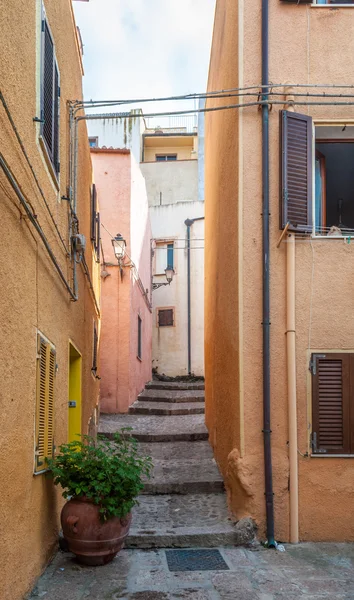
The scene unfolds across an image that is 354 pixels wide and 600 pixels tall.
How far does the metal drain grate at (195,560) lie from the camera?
275 inches

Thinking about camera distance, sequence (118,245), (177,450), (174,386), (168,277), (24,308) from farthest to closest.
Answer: (168,277) < (174,386) < (118,245) < (177,450) < (24,308)

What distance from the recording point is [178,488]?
383 inches

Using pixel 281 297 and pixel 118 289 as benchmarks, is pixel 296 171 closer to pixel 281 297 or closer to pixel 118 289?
pixel 281 297

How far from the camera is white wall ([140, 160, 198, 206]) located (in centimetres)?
2894

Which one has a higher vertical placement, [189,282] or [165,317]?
[189,282]

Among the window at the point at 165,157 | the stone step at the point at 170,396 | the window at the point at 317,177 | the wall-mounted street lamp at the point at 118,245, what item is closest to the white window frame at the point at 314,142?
the window at the point at 317,177

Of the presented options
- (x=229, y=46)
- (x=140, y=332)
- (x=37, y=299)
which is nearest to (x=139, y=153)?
(x=140, y=332)

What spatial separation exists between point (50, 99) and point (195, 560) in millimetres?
5012

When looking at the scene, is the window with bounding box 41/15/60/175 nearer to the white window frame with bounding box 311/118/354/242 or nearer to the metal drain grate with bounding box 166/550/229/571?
the white window frame with bounding box 311/118/354/242

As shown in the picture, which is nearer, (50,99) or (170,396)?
(50,99)

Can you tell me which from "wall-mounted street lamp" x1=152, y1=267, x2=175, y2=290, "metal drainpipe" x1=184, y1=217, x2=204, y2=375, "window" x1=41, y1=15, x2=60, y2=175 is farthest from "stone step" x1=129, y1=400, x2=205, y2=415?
"window" x1=41, y1=15, x2=60, y2=175

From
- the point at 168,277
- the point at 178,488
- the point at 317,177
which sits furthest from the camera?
the point at 168,277

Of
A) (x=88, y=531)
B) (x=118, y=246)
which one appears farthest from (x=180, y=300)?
(x=88, y=531)

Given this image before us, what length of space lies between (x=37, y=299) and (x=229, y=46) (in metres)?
5.38
